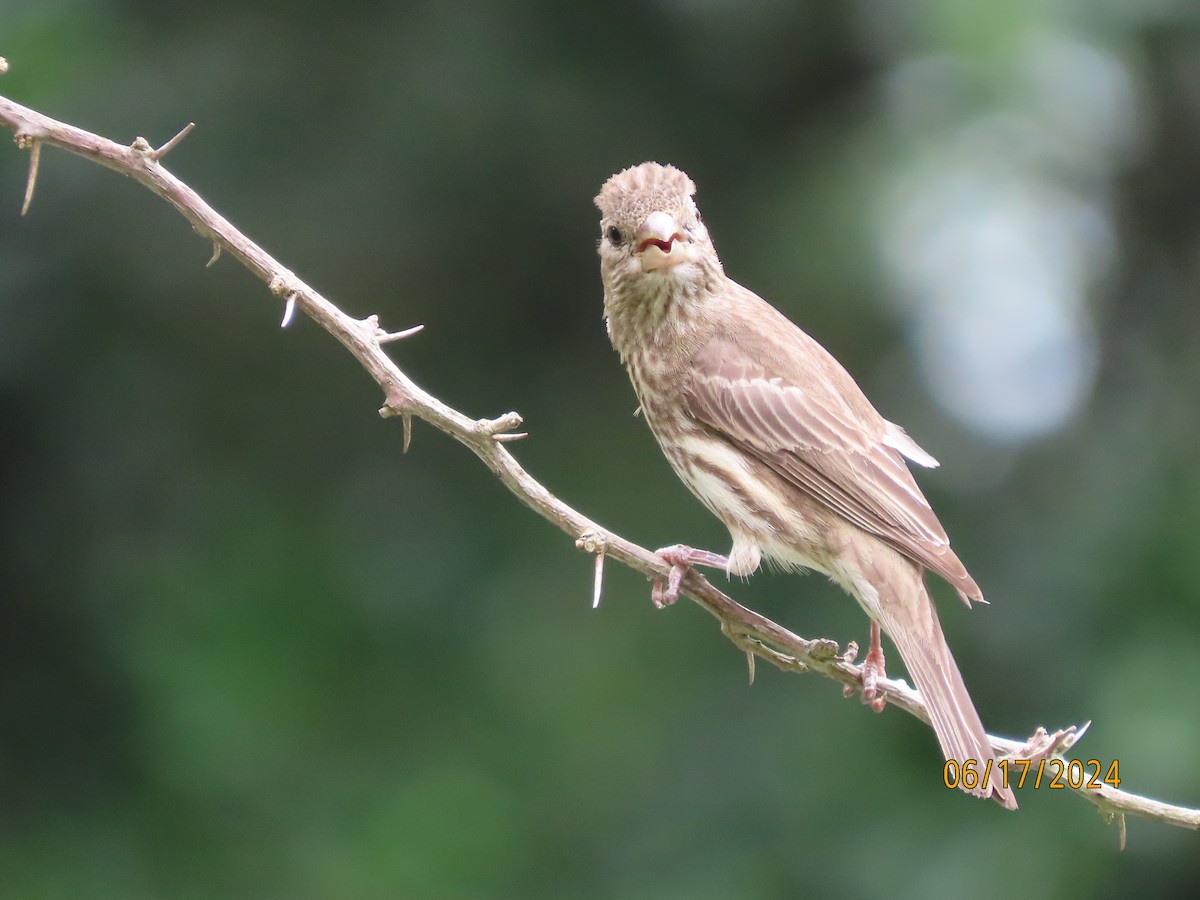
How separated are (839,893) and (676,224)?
2.75 meters

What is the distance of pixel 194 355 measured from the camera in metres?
6.64

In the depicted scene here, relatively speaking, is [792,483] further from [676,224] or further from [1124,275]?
[1124,275]

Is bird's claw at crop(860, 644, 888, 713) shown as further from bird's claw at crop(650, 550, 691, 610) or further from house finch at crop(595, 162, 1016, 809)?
bird's claw at crop(650, 550, 691, 610)

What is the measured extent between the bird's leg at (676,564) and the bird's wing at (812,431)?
0.37 meters

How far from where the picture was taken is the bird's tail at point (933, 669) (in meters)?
3.06

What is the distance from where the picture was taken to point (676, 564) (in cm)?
355

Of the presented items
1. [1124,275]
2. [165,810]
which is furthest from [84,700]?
[1124,275]

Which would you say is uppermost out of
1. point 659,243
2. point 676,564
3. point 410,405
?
point 659,243

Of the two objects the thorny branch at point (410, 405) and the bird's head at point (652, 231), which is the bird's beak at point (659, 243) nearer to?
the bird's head at point (652, 231)

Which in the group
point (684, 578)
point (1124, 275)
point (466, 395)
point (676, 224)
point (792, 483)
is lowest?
point (684, 578)

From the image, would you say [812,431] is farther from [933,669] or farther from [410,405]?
[410,405]

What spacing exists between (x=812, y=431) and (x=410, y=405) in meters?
1.52

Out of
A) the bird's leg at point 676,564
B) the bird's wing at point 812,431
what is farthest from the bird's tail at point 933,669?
the bird's leg at point 676,564

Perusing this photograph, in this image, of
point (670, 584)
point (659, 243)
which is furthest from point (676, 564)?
point (659, 243)
